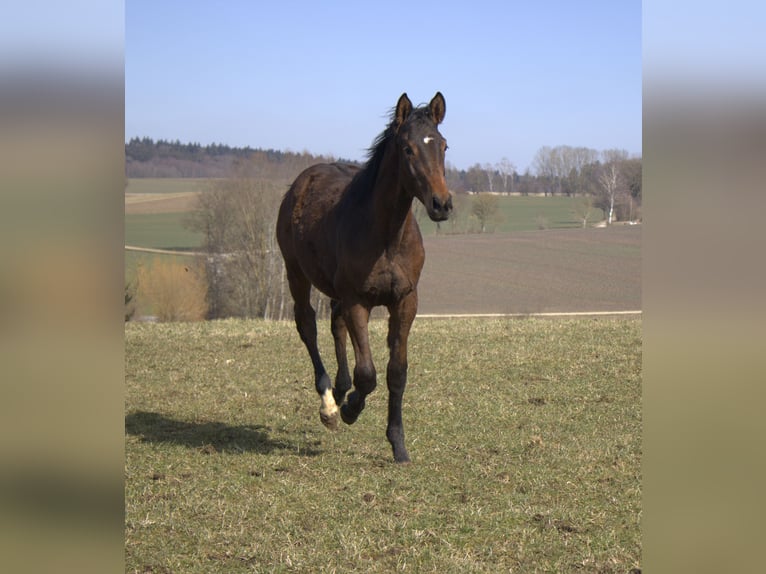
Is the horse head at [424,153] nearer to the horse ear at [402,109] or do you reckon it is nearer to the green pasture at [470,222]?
the horse ear at [402,109]

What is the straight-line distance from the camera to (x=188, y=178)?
51.6 m

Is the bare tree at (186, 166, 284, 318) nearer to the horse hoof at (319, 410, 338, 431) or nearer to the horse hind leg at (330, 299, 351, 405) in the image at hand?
the horse hind leg at (330, 299, 351, 405)

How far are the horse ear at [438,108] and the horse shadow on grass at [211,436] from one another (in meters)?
2.75

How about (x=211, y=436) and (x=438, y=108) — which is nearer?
(x=438, y=108)

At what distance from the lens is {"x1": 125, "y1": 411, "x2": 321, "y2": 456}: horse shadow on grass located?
686cm

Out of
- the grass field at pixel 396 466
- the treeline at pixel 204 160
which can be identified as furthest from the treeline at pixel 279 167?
the grass field at pixel 396 466

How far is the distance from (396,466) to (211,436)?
191 centimetres

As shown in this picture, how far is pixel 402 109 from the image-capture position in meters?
6.00

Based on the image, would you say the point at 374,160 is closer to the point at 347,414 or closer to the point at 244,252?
the point at 347,414

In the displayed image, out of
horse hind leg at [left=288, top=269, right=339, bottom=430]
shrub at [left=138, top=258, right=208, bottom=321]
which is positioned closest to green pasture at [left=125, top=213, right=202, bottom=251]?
shrub at [left=138, top=258, right=208, bottom=321]

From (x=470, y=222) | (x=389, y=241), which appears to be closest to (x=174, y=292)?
(x=470, y=222)
